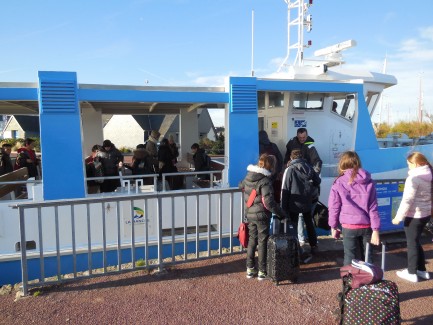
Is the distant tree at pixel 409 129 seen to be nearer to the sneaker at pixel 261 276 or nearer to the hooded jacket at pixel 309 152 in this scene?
the hooded jacket at pixel 309 152

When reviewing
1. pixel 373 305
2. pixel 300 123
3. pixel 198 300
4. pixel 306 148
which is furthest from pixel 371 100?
pixel 198 300

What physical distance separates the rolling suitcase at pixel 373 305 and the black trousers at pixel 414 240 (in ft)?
4.33

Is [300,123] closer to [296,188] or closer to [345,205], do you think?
[296,188]

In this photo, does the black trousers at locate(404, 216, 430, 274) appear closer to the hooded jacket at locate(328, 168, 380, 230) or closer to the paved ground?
the paved ground

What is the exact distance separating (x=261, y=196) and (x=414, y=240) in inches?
70.8

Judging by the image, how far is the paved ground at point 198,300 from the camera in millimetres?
3279

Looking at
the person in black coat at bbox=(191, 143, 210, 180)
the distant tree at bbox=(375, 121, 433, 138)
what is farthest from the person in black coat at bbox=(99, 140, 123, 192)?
the distant tree at bbox=(375, 121, 433, 138)

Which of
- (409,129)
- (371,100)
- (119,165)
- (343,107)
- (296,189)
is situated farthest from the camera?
(409,129)

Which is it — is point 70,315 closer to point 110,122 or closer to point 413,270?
point 413,270

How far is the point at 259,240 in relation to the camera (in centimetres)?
398

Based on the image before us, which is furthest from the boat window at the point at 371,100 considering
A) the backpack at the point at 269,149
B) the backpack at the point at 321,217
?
the backpack at the point at 321,217

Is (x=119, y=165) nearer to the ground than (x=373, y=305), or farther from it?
farther from it

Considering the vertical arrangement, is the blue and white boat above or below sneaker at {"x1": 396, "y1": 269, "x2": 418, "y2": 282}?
above

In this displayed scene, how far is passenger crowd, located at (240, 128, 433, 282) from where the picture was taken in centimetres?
347
